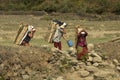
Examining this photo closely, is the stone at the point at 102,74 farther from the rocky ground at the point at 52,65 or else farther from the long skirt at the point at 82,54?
the long skirt at the point at 82,54

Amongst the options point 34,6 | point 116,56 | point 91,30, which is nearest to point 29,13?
point 34,6

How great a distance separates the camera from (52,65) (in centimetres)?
1240

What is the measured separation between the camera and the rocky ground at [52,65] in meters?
11.8

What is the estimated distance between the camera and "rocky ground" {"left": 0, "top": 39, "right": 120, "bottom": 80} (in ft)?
38.5

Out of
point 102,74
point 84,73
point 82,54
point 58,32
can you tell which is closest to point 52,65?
point 84,73

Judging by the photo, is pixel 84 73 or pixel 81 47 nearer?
pixel 84 73

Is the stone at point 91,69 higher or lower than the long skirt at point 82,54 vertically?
lower

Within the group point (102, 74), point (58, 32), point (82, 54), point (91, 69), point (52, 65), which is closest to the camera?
point (52, 65)

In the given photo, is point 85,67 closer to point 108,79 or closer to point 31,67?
point 108,79

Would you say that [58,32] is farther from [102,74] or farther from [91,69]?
[102,74]

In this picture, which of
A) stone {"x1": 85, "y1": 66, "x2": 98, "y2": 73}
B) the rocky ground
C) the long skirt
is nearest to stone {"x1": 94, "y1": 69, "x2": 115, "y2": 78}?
the rocky ground

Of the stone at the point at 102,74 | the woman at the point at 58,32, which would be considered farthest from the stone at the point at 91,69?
the woman at the point at 58,32

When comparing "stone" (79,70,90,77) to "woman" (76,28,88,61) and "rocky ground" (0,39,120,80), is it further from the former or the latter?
"woman" (76,28,88,61)

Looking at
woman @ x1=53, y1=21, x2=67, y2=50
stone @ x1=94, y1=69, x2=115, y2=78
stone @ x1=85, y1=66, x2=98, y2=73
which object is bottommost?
stone @ x1=94, y1=69, x2=115, y2=78
